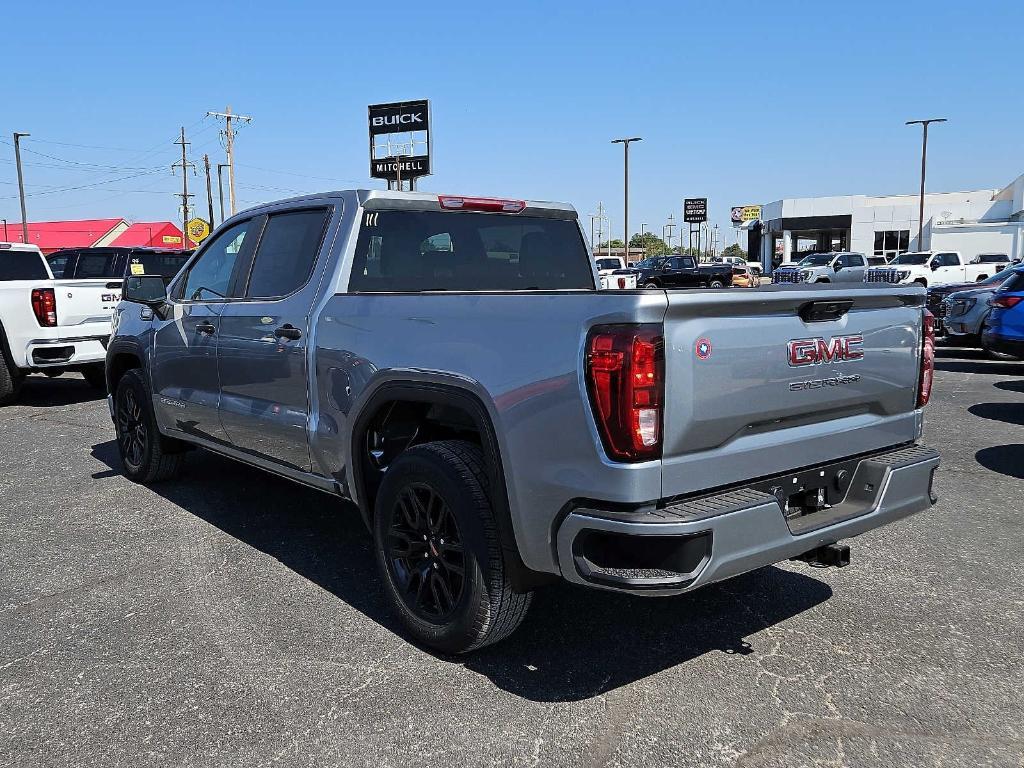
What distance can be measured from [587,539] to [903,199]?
245 ft

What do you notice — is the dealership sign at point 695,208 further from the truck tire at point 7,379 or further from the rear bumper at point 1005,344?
the truck tire at point 7,379

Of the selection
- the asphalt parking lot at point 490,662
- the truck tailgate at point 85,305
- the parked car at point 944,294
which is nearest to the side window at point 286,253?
the asphalt parking lot at point 490,662

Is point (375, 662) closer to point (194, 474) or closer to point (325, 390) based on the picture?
point (325, 390)

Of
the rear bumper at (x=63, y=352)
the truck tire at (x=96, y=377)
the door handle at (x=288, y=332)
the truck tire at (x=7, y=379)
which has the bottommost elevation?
the truck tire at (x=96, y=377)

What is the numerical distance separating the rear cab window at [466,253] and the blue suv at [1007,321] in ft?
24.6

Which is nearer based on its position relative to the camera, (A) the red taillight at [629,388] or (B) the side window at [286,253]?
(A) the red taillight at [629,388]

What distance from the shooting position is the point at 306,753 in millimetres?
2959

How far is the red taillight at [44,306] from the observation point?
10.1 m

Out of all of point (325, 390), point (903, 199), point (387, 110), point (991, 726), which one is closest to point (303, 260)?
point (325, 390)

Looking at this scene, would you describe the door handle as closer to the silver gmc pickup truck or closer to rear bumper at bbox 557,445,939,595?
the silver gmc pickup truck

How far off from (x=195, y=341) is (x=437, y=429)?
2193 mm

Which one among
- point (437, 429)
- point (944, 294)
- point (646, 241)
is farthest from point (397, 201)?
point (646, 241)

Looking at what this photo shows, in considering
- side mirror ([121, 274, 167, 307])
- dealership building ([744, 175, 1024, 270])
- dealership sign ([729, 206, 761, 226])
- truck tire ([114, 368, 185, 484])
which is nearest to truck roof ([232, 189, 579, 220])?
side mirror ([121, 274, 167, 307])

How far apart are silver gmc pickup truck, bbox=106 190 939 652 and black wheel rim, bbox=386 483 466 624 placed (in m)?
0.01
